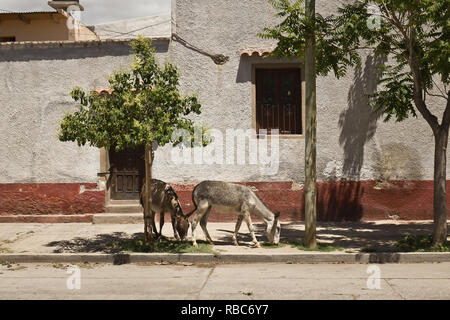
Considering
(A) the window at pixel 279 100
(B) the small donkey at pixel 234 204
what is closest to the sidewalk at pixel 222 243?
(B) the small donkey at pixel 234 204

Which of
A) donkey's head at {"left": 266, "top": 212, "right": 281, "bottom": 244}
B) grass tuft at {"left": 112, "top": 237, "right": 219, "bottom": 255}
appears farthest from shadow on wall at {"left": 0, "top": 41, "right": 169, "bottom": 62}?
donkey's head at {"left": 266, "top": 212, "right": 281, "bottom": 244}

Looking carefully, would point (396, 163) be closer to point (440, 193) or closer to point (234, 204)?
point (440, 193)

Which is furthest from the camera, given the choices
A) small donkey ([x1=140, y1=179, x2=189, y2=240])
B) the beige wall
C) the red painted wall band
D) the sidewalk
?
the beige wall

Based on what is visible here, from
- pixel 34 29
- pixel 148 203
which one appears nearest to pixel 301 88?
pixel 148 203

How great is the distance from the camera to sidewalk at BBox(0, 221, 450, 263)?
9.97 meters

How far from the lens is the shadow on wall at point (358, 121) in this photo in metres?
14.1

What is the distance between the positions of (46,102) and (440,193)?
10524mm

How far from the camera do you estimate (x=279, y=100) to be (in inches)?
568

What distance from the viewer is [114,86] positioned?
10.0 meters

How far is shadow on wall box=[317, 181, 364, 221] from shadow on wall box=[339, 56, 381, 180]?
302 mm

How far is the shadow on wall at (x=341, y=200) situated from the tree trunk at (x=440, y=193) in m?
3.69

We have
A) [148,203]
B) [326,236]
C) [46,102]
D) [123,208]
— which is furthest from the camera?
[46,102]

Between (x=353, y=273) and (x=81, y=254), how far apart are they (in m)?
5.19

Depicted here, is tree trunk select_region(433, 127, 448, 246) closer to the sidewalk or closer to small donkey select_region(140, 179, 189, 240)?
the sidewalk
